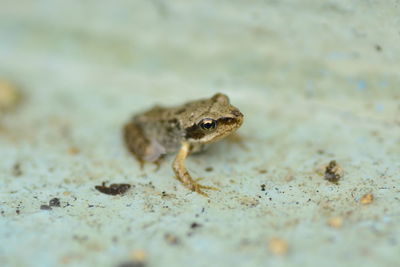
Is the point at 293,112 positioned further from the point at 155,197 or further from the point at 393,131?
the point at 155,197

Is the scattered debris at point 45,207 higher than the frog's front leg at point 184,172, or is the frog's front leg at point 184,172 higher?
the frog's front leg at point 184,172

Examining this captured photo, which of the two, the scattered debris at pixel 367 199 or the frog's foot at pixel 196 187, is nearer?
the scattered debris at pixel 367 199

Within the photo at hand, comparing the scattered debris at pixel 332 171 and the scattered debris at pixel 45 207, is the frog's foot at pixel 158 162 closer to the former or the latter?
the scattered debris at pixel 45 207

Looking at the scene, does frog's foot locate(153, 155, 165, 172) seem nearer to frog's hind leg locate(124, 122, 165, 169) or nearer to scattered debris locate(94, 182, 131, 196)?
frog's hind leg locate(124, 122, 165, 169)

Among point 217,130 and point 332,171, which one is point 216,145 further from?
point 332,171

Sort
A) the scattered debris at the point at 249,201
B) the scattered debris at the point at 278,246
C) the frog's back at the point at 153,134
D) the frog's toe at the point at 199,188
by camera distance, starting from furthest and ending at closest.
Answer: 1. the frog's back at the point at 153,134
2. the frog's toe at the point at 199,188
3. the scattered debris at the point at 249,201
4. the scattered debris at the point at 278,246

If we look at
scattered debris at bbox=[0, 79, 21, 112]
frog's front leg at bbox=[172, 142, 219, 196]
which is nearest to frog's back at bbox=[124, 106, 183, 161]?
frog's front leg at bbox=[172, 142, 219, 196]

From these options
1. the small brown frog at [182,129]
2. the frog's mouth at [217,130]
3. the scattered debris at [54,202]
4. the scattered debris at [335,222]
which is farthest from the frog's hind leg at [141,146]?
the scattered debris at [335,222]
